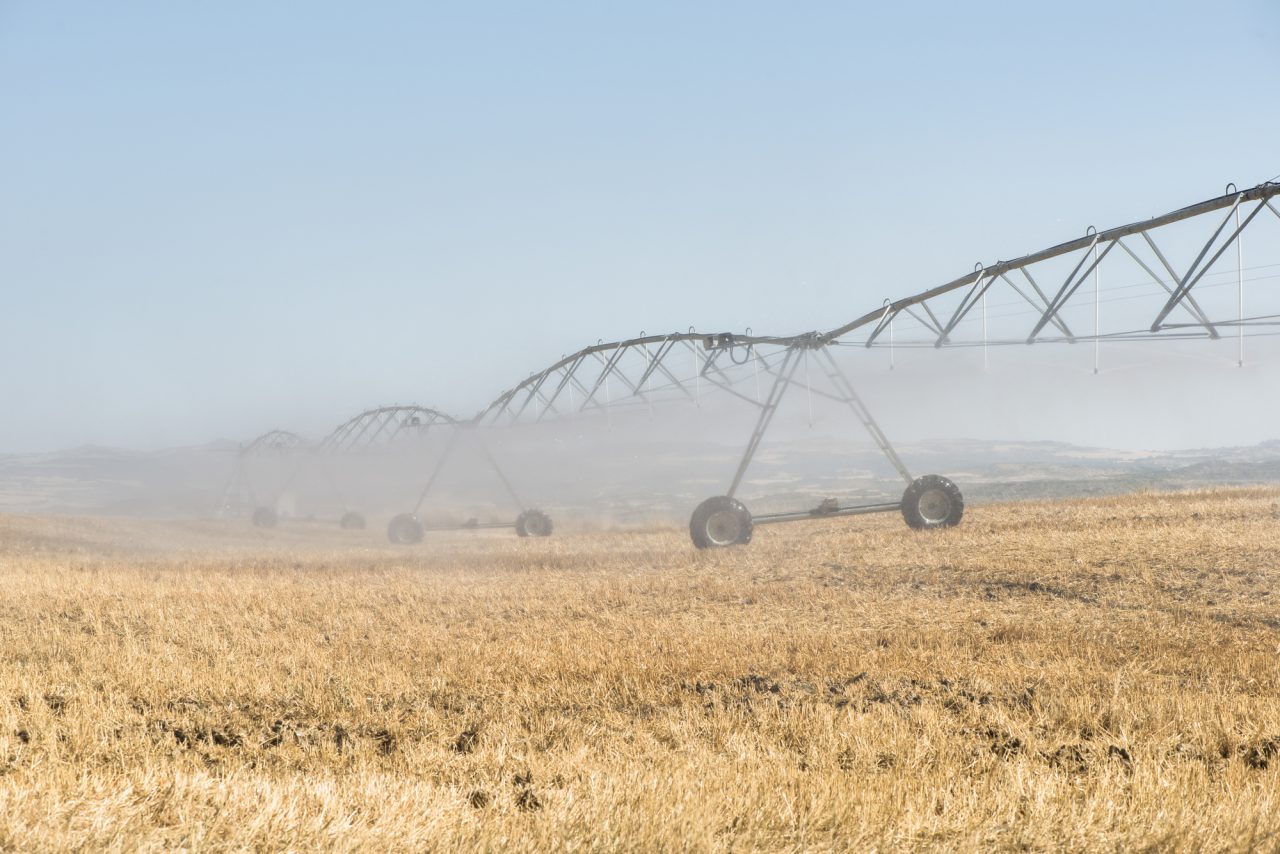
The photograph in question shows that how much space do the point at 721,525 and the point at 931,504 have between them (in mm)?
4921

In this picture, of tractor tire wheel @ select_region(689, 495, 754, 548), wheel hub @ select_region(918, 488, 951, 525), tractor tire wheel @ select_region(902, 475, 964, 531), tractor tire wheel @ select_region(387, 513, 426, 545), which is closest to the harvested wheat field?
tractor tire wheel @ select_region(902, 475, 964, 531)

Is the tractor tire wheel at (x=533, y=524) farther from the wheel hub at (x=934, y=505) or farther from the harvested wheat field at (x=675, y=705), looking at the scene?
the harvested wheat field at (x=675, y=705)

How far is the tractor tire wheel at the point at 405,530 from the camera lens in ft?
121

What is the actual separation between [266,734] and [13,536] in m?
27.4

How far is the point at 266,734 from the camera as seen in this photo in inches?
297

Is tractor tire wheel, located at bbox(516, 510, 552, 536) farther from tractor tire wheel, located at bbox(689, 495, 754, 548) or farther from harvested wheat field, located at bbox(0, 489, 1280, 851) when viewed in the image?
harvested wheat field, located at bbox(0, 489, 1280, 851)

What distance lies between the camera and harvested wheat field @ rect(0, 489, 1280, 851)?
461 centimetres

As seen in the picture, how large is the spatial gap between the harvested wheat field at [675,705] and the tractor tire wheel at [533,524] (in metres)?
16.7

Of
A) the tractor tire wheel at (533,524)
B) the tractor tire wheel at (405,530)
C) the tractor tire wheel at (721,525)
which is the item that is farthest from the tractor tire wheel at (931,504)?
the tractor tire wheel at (405,530)

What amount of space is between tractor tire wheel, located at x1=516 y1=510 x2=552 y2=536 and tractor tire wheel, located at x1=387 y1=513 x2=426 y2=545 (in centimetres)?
395

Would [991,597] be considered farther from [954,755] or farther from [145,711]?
[145,711]

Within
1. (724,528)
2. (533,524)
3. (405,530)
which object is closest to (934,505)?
(724,528)

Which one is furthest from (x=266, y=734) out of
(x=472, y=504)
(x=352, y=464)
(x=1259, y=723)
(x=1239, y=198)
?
(x=472, y=504)

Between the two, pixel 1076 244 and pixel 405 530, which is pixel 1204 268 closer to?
Answer: pixel 1076 244
